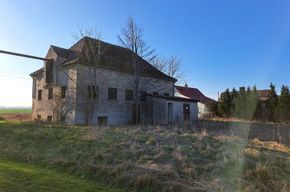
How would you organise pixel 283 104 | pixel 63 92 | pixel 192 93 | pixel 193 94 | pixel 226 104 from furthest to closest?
pixel 192 93, pixel 193 94, pixel 226 104, pixel 283 104, pixel 63 92

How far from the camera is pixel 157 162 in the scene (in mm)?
7562

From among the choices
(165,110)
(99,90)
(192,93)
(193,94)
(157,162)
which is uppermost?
(192,93)

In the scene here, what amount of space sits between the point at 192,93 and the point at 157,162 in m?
44.7

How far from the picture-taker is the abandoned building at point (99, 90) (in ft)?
77.2

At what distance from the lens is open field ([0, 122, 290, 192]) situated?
5980 mm

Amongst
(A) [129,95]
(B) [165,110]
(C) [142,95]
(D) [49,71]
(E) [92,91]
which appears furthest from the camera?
(C) [142,95]

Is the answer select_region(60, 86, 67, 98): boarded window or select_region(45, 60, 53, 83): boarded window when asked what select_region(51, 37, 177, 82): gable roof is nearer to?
select_region(45, 60, 53, 83): boarded window

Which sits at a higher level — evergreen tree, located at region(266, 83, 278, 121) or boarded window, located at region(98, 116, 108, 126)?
evergreen tree, located at region(266, 83, 278, 121)

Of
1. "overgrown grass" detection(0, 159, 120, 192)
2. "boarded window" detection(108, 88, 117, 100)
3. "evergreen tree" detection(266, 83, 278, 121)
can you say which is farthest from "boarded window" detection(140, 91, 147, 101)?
"overgrown grass" detection(0, 159, 120, 192)

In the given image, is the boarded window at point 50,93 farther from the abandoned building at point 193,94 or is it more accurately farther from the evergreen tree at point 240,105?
the abandoned building at point 193,94

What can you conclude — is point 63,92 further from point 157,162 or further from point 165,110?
point 157,162

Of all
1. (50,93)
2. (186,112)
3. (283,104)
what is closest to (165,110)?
(186,112)

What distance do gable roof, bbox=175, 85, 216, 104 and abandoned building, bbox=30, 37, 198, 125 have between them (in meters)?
17.5

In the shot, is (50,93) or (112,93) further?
(50,93)
